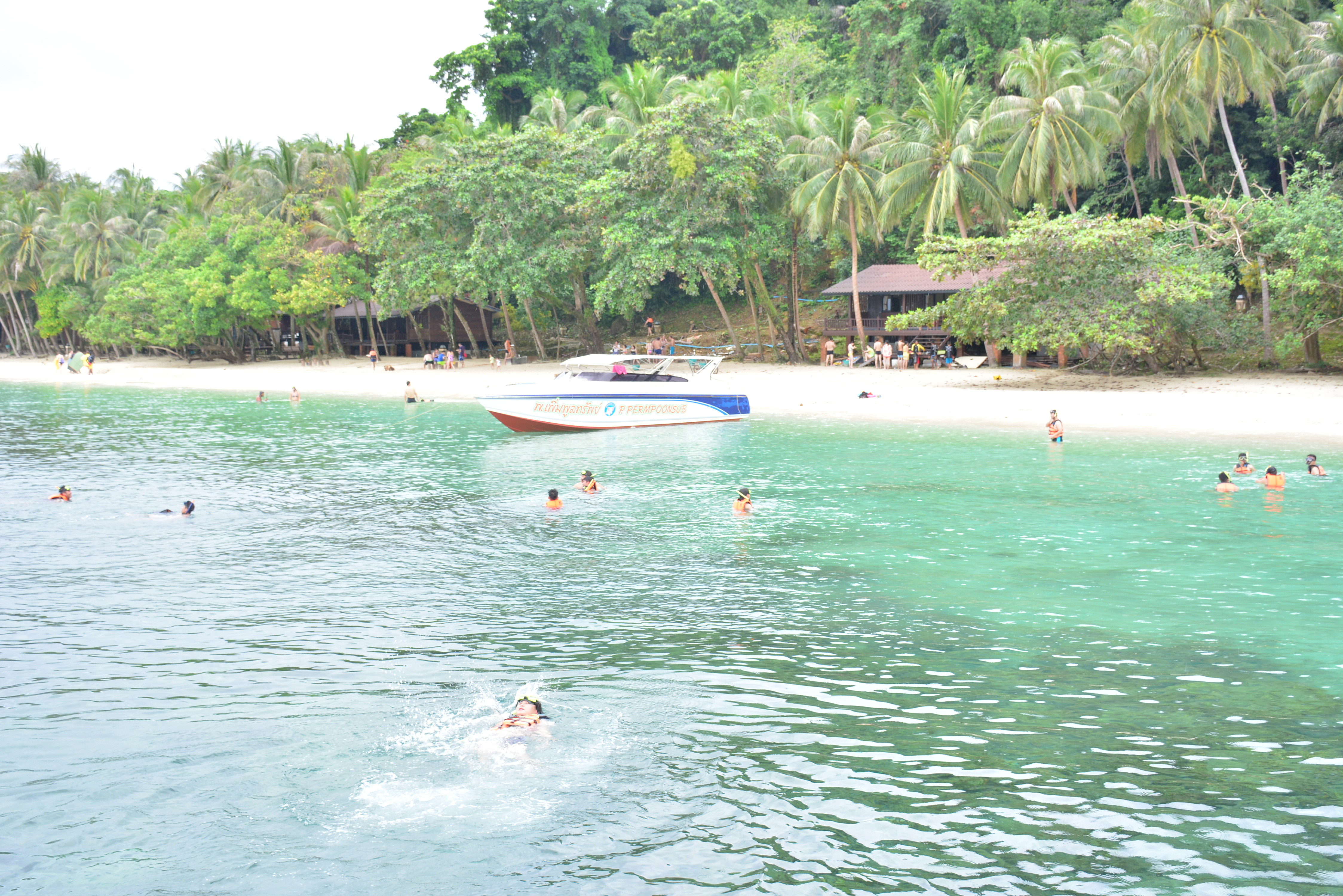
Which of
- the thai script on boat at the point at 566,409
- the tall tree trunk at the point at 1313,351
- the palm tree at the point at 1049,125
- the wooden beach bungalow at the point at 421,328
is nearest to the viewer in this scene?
the thai script on boat at the point at 566,409

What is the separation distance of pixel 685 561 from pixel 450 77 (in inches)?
2529

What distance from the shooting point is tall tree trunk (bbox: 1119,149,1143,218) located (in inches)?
1727

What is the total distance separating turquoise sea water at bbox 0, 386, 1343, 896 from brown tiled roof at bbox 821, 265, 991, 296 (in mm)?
27678

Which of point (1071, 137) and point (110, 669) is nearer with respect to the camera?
point (110, 669)

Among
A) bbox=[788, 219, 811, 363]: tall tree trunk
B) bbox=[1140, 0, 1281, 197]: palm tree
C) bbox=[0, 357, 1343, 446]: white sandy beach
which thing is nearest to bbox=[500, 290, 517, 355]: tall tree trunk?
bbox=[0, 357, 1343, 446]: white sandy beach

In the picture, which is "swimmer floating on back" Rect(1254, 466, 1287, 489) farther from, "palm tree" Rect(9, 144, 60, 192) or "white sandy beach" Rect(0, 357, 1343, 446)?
"palm tree" Rect(9, 144, 60, 192)

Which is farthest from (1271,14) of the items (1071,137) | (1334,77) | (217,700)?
(217,700)

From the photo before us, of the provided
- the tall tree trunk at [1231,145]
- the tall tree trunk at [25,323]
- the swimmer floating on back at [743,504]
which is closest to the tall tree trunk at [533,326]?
the tall tree trunk at [1231,145]

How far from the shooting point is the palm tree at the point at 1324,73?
114 feet

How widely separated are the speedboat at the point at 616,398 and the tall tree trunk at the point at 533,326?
18932mm

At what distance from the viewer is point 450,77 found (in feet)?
231

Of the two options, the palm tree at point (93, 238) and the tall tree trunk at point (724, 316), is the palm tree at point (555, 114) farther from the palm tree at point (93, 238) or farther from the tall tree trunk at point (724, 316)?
the palm tree at point (93, 238)

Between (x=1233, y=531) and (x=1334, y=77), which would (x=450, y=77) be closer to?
(x=1334, y=77)

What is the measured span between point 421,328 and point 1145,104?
1648 inches
